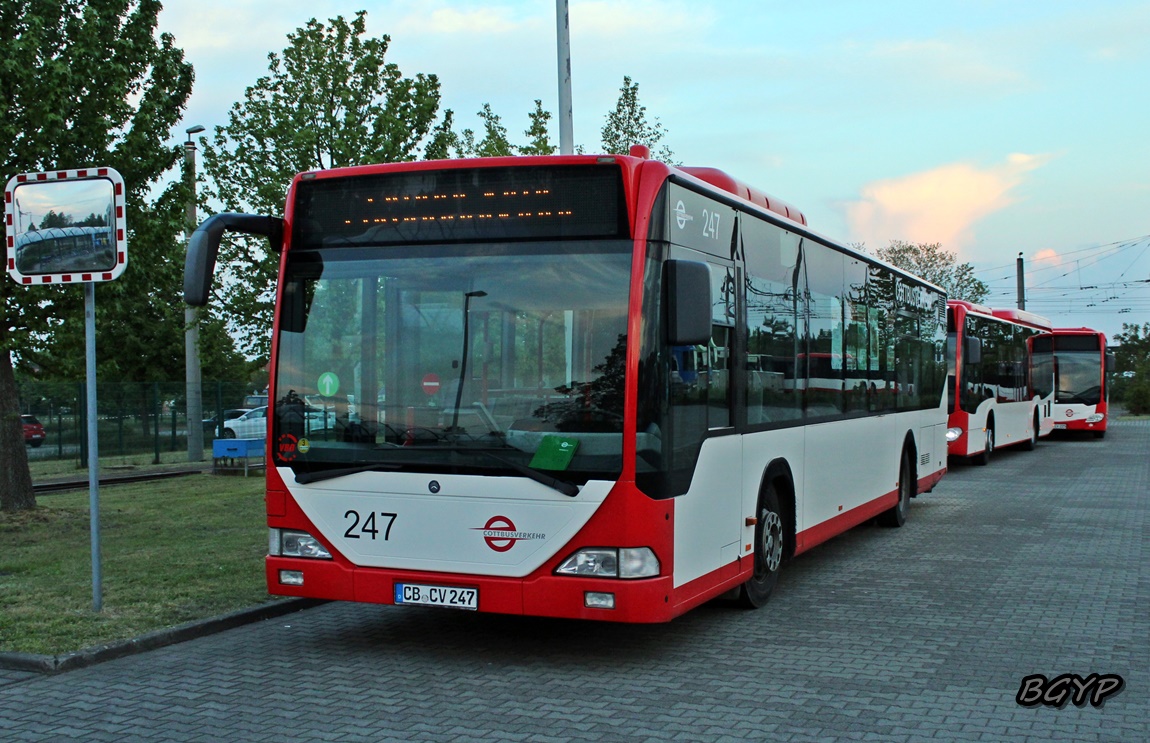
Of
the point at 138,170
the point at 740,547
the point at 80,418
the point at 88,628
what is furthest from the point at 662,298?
the point at 80,418

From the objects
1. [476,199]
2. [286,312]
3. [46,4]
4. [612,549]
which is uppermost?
[46,4]

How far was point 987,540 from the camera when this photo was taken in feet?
42.4

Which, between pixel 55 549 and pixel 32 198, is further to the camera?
pixel 55 549

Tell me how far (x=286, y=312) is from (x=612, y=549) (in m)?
2.60

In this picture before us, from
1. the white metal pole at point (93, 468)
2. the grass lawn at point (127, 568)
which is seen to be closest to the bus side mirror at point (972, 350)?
the grass lawn at point (127, 568)

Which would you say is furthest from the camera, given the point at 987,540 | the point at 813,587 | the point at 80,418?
the point at 80,418

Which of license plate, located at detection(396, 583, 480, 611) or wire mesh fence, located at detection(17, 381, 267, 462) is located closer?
license plate, located at detection(396, 583, 480, 611)

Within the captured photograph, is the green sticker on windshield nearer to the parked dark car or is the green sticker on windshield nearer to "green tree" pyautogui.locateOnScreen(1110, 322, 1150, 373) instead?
the parked dark car

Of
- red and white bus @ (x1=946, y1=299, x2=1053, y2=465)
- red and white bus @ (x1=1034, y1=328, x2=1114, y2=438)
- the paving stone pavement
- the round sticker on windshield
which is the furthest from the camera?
red and white bus @ (x1=1034, y1=328, x2=1114, y2=438)

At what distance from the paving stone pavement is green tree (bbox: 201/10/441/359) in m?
11.7

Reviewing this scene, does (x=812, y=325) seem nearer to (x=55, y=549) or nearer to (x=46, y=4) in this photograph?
(x=55, y=549)

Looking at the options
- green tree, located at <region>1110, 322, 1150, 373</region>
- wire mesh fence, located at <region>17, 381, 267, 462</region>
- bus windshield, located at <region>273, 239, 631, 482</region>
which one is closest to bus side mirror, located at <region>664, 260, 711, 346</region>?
bus windshield, located at <region>273, 239, 631, 482</region>

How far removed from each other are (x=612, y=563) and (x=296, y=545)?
2.11 m

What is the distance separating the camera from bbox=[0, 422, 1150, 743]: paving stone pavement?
5.83 m
